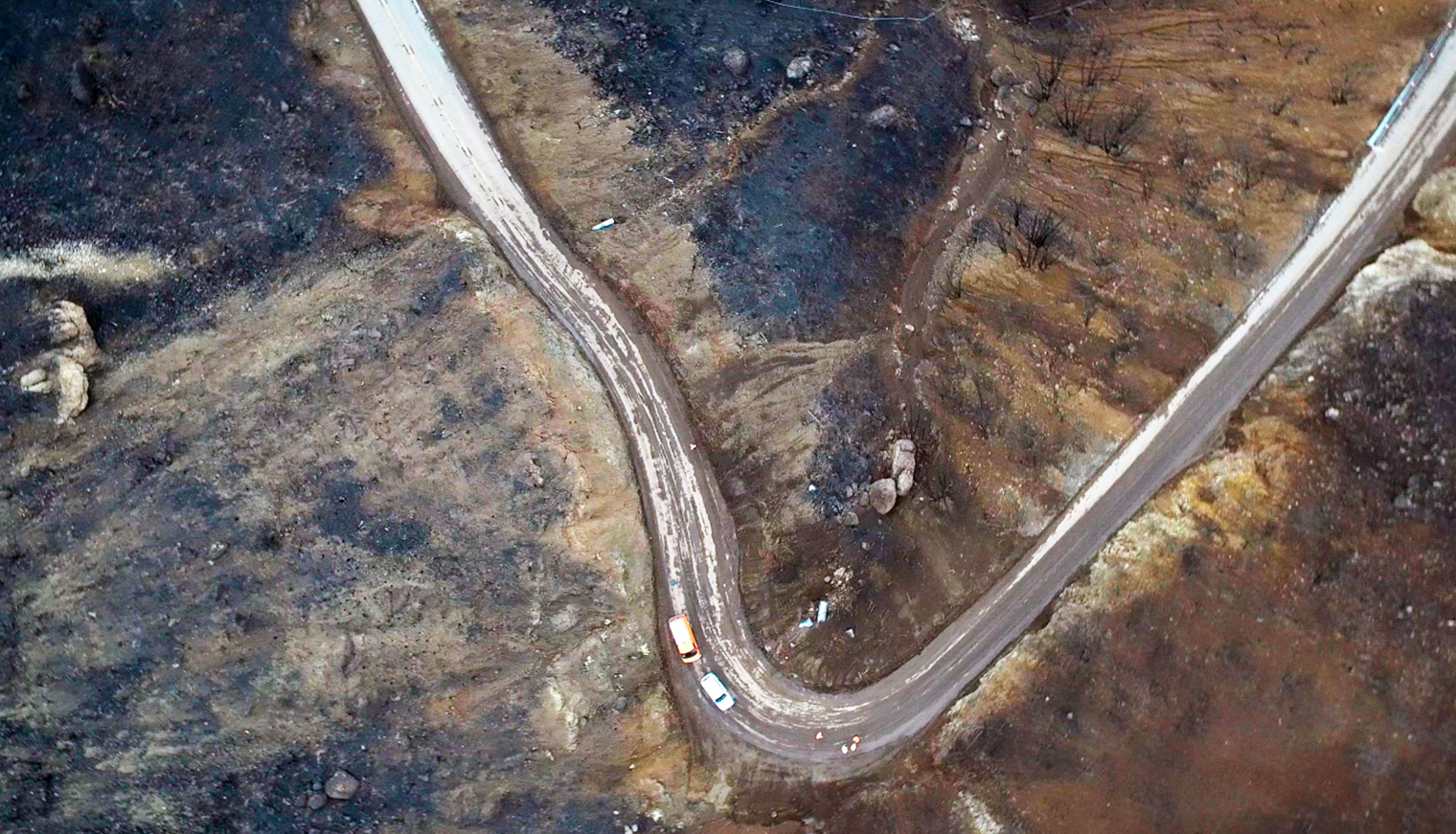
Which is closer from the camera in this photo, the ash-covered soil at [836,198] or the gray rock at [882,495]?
the gray rock at [882,495]

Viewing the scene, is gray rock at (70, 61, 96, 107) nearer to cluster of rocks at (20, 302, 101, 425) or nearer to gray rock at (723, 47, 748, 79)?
cluster of rocks at (20, 302, 101, 425)

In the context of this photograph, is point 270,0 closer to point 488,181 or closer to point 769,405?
point 488,181

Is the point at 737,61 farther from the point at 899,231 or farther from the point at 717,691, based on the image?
the point at 717,691

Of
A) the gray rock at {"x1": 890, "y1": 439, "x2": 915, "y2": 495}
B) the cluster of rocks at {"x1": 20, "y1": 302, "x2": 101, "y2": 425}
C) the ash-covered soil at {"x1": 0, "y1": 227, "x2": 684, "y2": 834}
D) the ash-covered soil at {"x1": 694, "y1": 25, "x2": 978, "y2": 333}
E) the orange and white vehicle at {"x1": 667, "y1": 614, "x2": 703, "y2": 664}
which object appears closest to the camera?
the ash-covered soil at {"x1": 0, "y1": 227, "x2": 684, "y2": 834}

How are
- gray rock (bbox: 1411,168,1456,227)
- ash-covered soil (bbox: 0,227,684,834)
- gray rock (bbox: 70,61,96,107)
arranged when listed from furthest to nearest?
gray rock (bbox: 1411,168,1456,227)
gray rock (bbox: 70,61,96,107)
ash-covered soil (bbox: 0,227,684,834)

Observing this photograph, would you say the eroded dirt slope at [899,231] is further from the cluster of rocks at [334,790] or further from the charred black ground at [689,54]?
the cluster of rocks at [334,790]

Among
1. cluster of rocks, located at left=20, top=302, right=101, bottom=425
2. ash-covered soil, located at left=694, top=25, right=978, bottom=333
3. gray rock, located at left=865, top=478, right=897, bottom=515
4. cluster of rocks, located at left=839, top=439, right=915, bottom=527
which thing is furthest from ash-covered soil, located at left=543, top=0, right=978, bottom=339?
cluster of rocks, located at left=20, top=302, right=101, bottom=425

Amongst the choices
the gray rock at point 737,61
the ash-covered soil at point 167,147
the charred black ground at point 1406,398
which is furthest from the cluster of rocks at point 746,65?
the charred black ground at point 1406,398
